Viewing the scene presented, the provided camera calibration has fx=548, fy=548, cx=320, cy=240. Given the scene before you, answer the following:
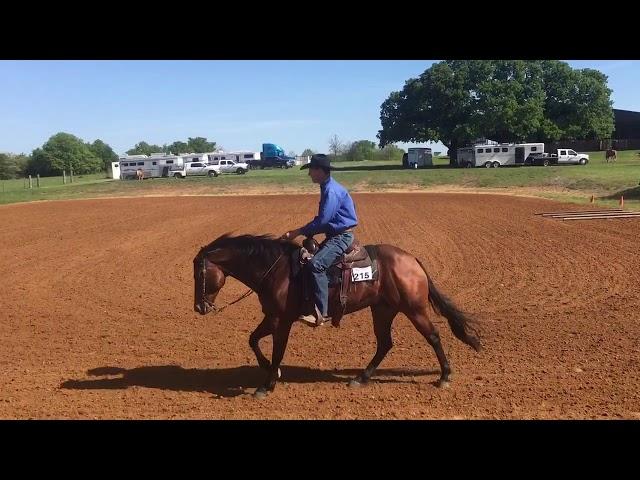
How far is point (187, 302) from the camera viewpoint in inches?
433

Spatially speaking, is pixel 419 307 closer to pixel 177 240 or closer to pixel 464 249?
pixel 464 249

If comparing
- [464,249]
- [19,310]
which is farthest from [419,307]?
[464,249]

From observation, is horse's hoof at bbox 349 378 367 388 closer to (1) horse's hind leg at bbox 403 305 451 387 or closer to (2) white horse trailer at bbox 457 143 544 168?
(1) horse's hind leg at bbox 403 305 451 387

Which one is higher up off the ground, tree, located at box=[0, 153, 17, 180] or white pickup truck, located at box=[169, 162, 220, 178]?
tree, located at box=[0, 153, 17, 180]

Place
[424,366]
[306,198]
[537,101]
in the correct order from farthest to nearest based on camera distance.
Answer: [537,101] → [306,198] → [424,366]

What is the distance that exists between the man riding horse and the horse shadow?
3.55 ft

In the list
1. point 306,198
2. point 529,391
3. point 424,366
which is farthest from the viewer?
point 306,198

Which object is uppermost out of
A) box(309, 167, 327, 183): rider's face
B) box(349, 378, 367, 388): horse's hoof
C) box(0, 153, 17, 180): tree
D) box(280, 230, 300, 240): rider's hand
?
box(0, 153, 17, 180): tree

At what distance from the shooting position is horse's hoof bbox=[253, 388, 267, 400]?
6254 millimetres

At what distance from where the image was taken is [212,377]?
7047 millimetres

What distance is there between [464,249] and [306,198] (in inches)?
882

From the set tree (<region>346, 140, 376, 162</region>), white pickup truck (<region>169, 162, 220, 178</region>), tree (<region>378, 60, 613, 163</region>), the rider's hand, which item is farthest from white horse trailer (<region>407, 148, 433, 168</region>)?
the rider's hand

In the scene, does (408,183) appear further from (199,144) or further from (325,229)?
(199,144)

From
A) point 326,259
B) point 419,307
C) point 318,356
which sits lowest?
point 318,356
